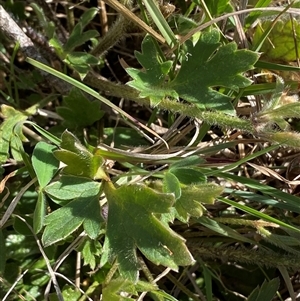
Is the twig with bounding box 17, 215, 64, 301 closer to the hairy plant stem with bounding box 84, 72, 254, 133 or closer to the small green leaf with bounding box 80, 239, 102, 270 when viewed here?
the small green leaf with bounding box 80, 239, 102, 270

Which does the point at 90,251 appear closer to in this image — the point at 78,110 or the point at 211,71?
the point at 78,110

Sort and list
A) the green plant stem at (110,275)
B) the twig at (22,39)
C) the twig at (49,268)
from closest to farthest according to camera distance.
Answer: the twig at (49,268) < the green plant stem at (110,275) < the twig at (22,39)

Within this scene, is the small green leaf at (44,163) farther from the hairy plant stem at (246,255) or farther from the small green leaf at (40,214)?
the hairy plant stem at (246,255)

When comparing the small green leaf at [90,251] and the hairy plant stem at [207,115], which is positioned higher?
the hairy plant stem at [207,115]

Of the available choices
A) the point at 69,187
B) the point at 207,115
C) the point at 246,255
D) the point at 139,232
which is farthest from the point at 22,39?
the point at 246,255

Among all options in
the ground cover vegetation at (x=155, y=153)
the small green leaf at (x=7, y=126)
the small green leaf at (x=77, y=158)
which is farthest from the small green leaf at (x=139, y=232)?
the small green leaf at (x=7, y=126)

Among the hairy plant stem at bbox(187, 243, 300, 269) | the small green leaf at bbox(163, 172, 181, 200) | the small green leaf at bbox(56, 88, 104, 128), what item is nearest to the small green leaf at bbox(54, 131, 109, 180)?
the small green leaf at bbox(163, 172, 181, 200)
